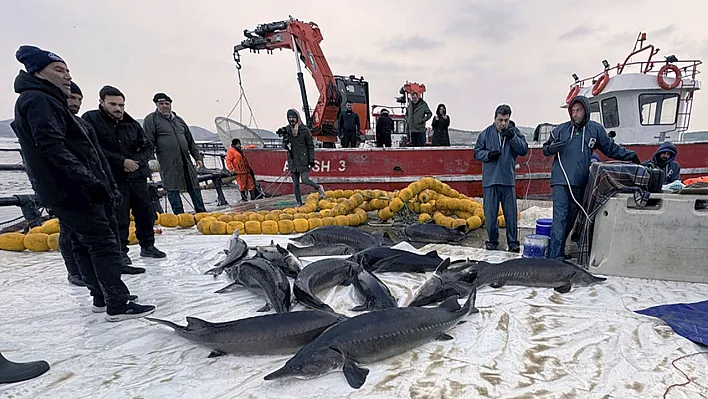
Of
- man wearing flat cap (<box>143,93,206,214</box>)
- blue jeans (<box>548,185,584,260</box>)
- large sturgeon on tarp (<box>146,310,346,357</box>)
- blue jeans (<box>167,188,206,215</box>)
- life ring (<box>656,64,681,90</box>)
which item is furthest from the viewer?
life ring (<box>656,64,681,90</box>)

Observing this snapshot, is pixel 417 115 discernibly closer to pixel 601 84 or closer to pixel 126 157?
pixel 601 84

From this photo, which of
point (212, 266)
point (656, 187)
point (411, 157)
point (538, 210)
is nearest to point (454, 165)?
point (411, 157)

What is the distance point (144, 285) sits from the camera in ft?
12.9

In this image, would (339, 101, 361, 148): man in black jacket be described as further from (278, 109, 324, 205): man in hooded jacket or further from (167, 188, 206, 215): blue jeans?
(167, 188, 206, 215): blue jeans

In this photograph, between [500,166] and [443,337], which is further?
[500,166]


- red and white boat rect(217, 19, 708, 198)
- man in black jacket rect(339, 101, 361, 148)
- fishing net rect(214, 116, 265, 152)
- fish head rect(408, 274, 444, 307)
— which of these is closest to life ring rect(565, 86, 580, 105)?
red and white boat rect(217, 19, 708, 198)

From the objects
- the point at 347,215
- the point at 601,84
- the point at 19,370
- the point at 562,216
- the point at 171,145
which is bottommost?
the point at 19,370

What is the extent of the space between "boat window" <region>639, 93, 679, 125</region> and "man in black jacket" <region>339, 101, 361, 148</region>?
763 centimetres

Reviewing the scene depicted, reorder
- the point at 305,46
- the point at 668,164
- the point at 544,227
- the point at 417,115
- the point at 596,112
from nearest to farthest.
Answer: the point at 544,227, the point at 668,164, the point at 596,112, the point at 417,115, the point at 305,46

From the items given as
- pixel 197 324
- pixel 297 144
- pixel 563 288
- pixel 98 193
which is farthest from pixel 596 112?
pixel 98 193

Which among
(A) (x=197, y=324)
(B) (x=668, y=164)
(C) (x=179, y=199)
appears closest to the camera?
(A) (x=197, y=324)

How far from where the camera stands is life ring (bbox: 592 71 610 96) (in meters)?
9.61

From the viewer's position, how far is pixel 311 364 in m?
2.26

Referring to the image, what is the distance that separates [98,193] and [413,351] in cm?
279
